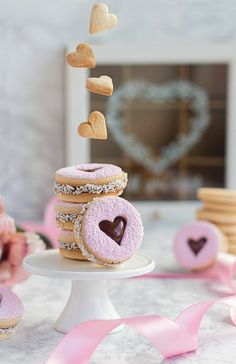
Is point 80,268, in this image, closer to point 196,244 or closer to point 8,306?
point 8,306

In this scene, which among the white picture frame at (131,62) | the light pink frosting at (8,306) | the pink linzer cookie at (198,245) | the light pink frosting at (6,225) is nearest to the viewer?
the light pink frosting at (8,306)

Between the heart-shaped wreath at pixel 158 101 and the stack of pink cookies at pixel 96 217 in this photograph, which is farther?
the heart-shaped wreath at pixel 158 101

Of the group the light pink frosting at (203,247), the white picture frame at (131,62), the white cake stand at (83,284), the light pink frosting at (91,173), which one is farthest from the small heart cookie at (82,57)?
the white picture frame at (131,62)

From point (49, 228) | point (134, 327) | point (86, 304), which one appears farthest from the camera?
point (49, 228)

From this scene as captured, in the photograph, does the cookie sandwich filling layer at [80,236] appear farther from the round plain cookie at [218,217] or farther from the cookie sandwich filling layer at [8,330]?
the round plain cookie at [218,217]

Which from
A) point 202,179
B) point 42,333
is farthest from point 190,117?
point 42,333

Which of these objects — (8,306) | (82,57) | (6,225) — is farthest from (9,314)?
(82,57)
